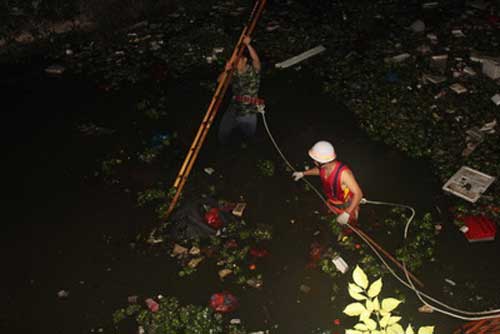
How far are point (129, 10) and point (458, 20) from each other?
8.22 m

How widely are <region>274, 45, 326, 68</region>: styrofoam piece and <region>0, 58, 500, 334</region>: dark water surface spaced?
1.09 feet

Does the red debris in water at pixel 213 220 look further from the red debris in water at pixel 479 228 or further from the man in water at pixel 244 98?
the red debris in water at pixel 479 228

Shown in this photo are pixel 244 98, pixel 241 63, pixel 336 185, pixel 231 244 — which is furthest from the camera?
pixel 244 98

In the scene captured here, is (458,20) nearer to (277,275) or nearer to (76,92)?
(277,275)

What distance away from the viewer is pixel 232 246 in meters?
6.01

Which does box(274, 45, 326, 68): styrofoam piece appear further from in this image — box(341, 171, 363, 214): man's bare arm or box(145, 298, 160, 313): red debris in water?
box(145, 298, 160, 313): red debris in water

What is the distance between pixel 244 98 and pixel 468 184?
3.66 m

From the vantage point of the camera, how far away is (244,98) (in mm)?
7008

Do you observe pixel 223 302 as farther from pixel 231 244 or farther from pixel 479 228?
pixel 479 228

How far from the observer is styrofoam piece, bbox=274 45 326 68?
9.57 meters

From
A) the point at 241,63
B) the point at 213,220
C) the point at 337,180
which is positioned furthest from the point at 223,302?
the point at 241,63

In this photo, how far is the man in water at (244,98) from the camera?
6746mm

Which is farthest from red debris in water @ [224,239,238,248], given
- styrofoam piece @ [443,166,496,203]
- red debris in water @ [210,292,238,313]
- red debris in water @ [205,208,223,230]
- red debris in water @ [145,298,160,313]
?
styrofoam piece @ [443,166,496,203]

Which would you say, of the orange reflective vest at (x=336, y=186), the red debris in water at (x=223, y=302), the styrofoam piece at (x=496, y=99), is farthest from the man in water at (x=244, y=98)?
the styrofoam piece at (x=496, y=99)
